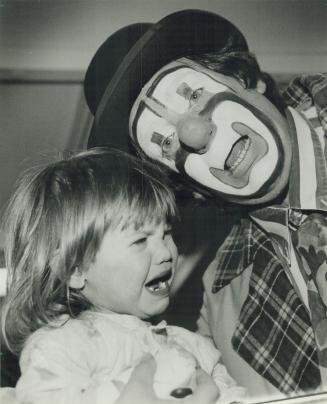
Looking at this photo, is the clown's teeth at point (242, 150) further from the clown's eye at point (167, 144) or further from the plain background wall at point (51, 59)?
the plain background wall at point (51, 59)

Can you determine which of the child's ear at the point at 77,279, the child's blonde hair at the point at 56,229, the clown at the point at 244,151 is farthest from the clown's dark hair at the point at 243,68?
the child's ear at the point at 77,279

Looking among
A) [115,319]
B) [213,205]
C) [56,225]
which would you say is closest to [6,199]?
[56,225]

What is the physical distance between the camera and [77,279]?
2.82 feet

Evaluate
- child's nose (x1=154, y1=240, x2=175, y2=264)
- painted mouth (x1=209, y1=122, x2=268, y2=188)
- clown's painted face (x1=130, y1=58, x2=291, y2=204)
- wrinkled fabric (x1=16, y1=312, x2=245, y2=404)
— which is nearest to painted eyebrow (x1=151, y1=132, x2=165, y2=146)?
clown's painted face (x1=130, y1=58, x2=291, y2=204)

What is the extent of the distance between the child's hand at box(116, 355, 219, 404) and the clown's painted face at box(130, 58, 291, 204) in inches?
14.7

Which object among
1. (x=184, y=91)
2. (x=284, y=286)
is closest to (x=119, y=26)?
(x=184, y=91)

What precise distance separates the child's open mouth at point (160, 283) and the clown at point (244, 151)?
0.83ft

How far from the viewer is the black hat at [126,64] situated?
1.02 meters

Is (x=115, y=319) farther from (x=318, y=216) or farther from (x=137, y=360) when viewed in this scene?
(x=318, y=216)

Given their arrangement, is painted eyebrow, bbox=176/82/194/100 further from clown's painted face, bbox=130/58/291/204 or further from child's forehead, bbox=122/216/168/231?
child's forehead, bbox=122/216/168/231

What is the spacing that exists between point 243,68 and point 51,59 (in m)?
0.38

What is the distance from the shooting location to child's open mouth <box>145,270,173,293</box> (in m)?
0.88

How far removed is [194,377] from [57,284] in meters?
0.25

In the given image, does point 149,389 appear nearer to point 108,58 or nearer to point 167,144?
point 167,144
